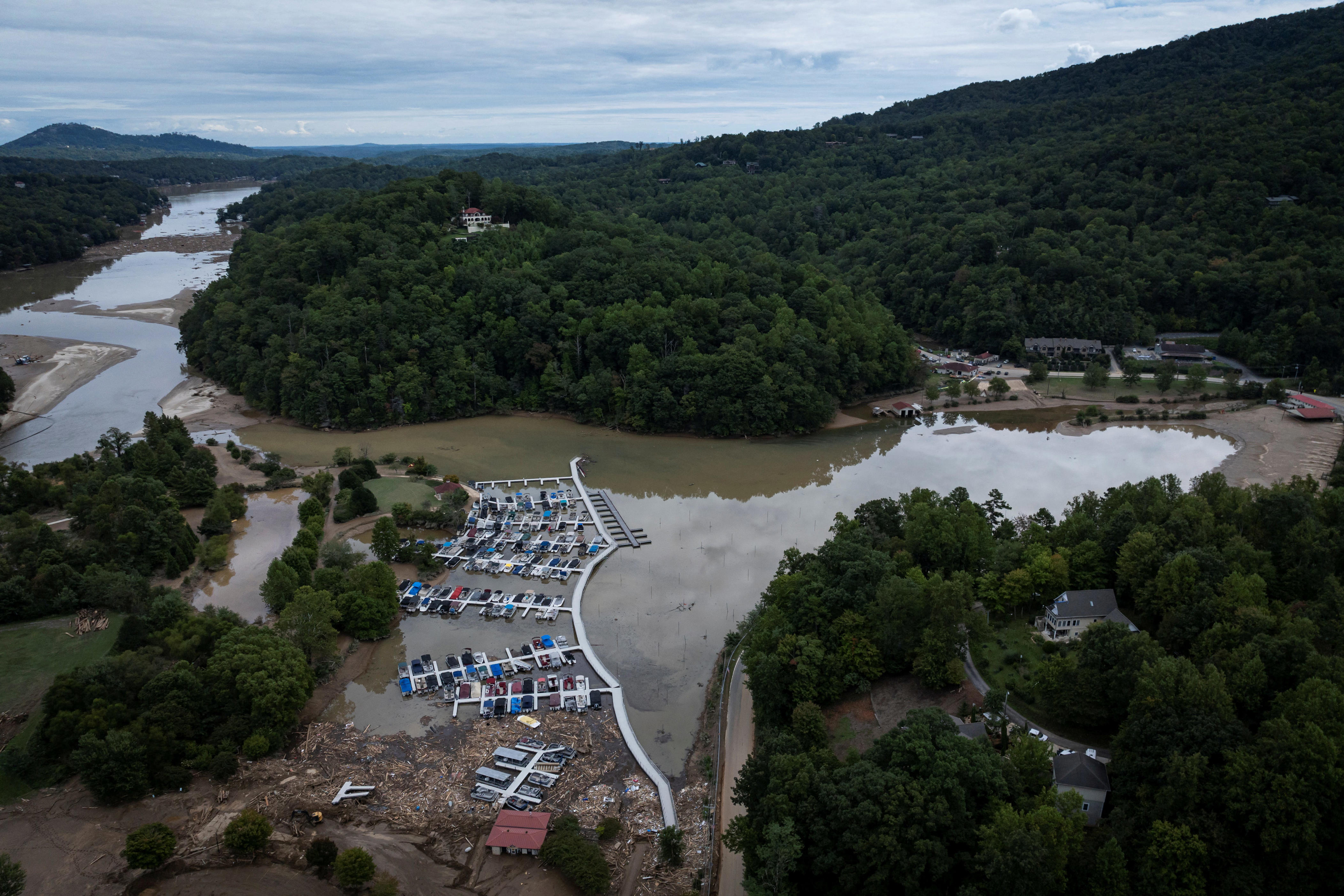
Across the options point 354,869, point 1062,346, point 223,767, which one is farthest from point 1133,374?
point 223,767

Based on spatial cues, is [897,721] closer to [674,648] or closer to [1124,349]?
[674,648]

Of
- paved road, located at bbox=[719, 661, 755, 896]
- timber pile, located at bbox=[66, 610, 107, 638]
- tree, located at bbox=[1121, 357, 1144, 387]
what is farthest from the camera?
tree, located at bbox=[1121, 357, 1144, 387]

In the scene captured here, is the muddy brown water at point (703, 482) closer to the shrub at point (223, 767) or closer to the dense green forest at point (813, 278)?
the dense green forest at point (813, 278)

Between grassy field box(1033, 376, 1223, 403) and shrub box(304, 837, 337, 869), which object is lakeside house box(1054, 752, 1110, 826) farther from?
grassy field box(1033, 376, 1223, 403)

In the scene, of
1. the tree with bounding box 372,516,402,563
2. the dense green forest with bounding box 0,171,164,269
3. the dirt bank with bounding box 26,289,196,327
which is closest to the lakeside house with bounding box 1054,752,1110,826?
A: the tree with bounding box 372,516,402,563

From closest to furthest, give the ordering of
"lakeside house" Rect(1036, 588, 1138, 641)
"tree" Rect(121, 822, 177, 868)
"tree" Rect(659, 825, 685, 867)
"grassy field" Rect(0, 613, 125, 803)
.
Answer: "tree" Rect(121, 822, 177, 868), "tree" Rect(659, 825, 685, 867), "lakeside house" Rect(1036, 588, 1138, 641), "grassy field" Rect(0, 613, 125, 803)

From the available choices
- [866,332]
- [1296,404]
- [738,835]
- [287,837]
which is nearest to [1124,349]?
[1296,404]
